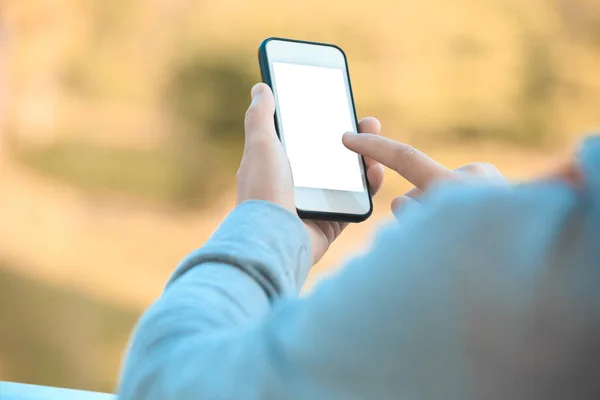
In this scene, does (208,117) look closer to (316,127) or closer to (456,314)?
(316,127)

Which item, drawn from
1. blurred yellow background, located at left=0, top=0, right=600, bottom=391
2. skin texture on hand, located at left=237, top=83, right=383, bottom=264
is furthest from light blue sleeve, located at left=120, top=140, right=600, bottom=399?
blurred yellow background, located at left=0, top=0, right=600, bottom=391

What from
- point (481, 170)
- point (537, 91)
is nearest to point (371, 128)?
point (481, 170)

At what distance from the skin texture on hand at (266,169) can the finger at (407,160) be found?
0.22 ft

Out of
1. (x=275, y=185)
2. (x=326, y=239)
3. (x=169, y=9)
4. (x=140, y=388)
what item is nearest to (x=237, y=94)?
(x=169, y=9)

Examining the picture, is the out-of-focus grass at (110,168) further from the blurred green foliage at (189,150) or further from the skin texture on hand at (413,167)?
the skin texture on hand at (413,167)

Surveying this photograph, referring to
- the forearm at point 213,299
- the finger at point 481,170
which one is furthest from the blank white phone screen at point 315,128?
the forearm at point 213,299

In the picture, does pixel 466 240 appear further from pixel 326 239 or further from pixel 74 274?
pixel 74 274

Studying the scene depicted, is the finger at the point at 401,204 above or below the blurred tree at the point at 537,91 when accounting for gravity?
above

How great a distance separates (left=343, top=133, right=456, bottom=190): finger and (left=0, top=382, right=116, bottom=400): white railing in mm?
394

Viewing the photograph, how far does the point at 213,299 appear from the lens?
10.7 inches

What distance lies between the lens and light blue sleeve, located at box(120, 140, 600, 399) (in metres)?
0.19

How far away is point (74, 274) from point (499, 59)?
0.70 m

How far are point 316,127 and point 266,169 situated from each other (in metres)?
0.21

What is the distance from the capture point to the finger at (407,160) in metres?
0.47
